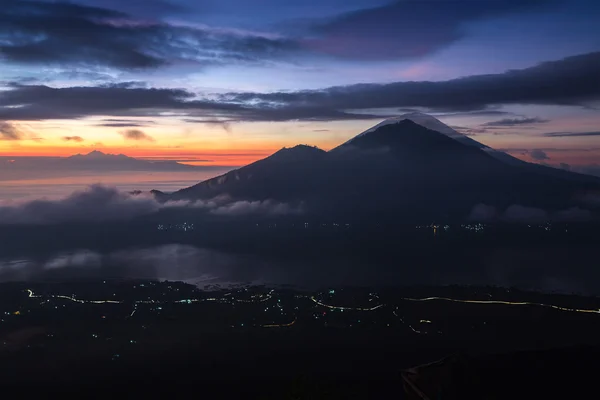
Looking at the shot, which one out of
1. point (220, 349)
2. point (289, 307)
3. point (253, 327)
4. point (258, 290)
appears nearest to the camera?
point (220, 349)

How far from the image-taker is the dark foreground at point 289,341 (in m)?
37.6

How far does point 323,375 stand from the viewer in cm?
→ 4622

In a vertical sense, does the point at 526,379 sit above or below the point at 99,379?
above

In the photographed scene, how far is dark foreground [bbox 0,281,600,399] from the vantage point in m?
37.6

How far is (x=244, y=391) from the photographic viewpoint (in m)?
43.3

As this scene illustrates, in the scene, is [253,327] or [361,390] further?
[253,327]

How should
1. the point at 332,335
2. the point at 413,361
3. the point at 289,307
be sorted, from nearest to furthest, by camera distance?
the point at 413,361
the point at 332,335
the point at 289,307

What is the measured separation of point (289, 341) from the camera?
5894 cm

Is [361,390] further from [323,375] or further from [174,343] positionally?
[174,343]

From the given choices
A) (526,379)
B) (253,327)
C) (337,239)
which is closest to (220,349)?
(253,327)

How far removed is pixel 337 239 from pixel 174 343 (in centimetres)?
13098

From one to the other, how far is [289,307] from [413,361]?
31.5 meters

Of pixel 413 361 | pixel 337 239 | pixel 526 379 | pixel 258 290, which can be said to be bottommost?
pixel 337 239

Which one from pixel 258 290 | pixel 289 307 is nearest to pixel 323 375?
pixel 289 307
